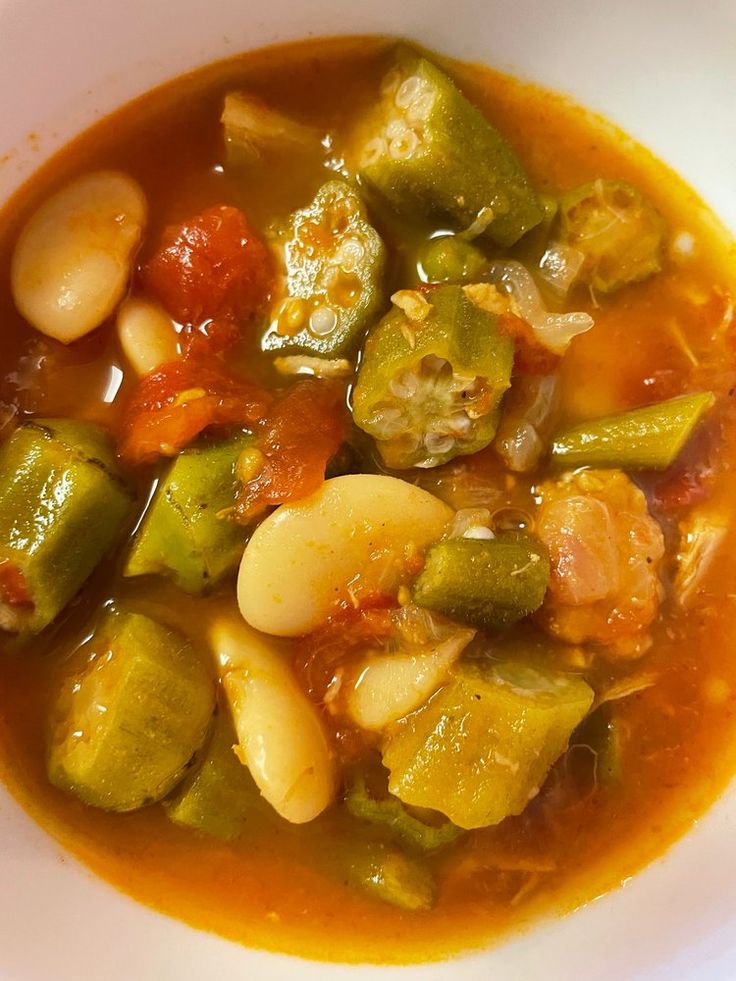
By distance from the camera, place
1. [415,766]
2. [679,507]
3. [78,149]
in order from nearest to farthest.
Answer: [415,766]
[78,149]
[679,507]

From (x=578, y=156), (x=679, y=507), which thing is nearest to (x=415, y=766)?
(x=679, y=507)

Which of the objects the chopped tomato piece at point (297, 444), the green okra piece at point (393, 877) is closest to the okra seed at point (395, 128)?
the chopped tomato piece at point (297, 444)

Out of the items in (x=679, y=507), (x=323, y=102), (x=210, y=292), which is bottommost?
(x=679, y=507)

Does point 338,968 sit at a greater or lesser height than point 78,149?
lesser

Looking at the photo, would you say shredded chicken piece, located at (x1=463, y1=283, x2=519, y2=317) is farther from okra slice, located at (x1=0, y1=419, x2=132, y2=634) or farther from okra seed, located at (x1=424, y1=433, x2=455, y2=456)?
okra slice, located at (x1=0, y1=419, x2=132, y2=634)

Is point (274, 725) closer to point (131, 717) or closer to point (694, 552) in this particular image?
point (131, 717)

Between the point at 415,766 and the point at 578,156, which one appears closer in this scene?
the point at 415,766

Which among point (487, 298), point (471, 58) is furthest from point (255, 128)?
point (487, 298)

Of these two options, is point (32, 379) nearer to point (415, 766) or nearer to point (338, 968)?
point (415, 766)
